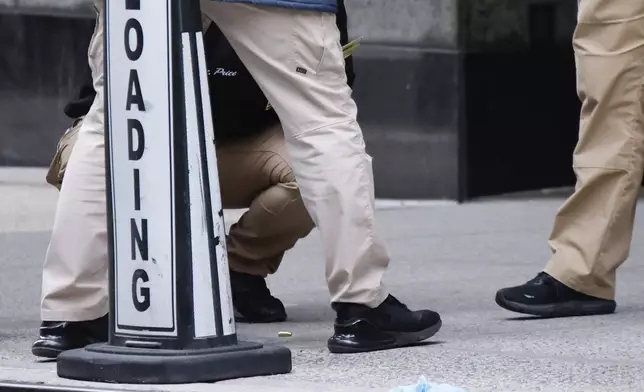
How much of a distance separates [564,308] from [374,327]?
3.16 feet

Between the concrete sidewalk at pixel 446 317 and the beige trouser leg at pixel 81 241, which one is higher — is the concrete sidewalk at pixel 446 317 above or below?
below

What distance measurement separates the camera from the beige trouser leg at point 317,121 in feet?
13.6

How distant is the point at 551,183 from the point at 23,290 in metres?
4.04

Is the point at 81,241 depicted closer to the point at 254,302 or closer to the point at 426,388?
the point at 254,302

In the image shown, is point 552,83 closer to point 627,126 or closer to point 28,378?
point 627,126

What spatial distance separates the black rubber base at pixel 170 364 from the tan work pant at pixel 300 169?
33cm

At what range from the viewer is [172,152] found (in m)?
3.83

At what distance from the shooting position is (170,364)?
3791mm

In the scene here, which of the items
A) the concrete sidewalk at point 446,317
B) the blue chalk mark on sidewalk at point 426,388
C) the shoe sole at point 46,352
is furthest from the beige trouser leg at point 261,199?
the blue chalk mark on sidewalk at point 426,388

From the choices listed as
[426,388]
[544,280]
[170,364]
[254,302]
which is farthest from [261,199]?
[426,388]

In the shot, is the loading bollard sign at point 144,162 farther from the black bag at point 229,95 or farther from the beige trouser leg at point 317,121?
the black bag at point 229,95

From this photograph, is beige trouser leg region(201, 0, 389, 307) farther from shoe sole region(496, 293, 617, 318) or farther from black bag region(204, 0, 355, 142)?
shoe sole region(496, 293, 617, 318)

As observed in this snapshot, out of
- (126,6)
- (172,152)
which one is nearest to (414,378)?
(172,152)

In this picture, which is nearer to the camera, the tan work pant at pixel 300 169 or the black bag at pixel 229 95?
the tan work pant at pixel 300 169
